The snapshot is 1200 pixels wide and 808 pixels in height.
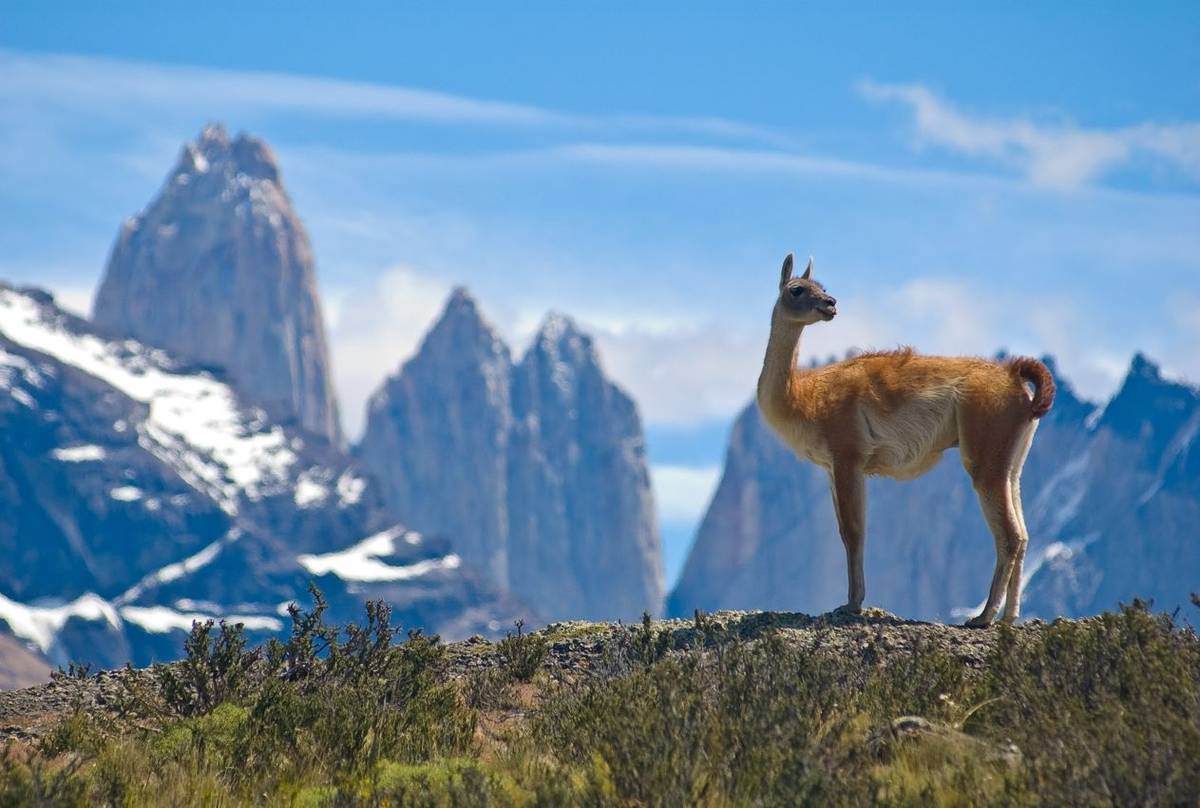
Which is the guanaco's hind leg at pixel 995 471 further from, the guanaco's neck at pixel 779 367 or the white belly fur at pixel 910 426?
the guanaco's neck at pixel 779 367

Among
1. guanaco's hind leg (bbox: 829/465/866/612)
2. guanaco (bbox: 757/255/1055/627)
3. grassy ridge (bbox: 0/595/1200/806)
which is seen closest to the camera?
grassy ridge (bbox: 0/595/1200/806)

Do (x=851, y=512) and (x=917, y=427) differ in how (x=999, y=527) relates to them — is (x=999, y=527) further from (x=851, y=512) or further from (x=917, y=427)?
(x=851, y=512)

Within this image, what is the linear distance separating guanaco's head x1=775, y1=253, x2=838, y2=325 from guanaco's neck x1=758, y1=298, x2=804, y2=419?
12 centimetres

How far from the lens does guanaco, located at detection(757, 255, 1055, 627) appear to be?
58.4 ft

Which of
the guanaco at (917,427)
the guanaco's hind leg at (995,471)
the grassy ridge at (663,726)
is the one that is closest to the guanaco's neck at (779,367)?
the guanaco at (917,427)

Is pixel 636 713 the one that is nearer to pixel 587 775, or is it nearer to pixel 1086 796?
pixel 587 775

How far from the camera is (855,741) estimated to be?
12.2 m

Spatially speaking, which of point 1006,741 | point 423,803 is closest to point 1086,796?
point 1006,741

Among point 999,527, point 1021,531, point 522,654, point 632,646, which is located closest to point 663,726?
point 632,646

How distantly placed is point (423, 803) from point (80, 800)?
93.0 inches

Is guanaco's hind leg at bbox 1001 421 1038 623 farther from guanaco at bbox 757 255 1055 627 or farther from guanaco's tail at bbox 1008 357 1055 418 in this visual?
guanaco's tail at bbox 1008 357 1055 418

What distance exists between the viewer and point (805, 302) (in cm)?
1862

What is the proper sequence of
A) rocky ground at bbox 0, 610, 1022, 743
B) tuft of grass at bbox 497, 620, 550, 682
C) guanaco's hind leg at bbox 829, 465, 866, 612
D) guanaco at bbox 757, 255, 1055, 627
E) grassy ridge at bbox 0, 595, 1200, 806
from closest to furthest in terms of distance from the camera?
grassy ridge at bbox 0, 595, 1200, 806, rocky ground at bbox 0, 610, 1022, 743, tuft of grass at bbox 497, 620, 550, 682, guanaco's hind leg at bbox 829, 465, 866, 612, guanaco at bbox 757, 255, 1055, 627

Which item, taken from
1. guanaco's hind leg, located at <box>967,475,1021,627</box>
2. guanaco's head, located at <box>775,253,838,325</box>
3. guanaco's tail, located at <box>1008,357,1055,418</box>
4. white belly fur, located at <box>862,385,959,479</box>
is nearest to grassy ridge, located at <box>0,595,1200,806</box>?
guanaco's hind leg, located at <box>967,475,1021,627</box>
